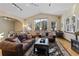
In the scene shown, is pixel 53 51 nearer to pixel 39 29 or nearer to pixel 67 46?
pixel 67 46

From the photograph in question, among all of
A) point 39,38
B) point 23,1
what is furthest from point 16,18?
point 39,38

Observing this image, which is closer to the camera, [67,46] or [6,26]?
[6,26]

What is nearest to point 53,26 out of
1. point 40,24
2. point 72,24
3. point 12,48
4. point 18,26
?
point 40,24

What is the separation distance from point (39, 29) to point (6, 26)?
0.80 m

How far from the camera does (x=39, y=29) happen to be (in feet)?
Answer: 9.33

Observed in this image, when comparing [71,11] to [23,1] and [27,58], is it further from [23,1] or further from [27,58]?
[27,58]

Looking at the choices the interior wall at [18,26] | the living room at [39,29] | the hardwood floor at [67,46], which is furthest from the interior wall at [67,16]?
the interior wall at [18,26]

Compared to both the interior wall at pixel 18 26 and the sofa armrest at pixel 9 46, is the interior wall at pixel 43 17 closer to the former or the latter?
the interior wall at pixel 18 26

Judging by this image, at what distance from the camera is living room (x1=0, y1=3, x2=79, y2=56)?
→ 2.59 m

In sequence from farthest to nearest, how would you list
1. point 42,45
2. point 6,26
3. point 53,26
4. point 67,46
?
point 42,45 < point 53,26 < point 67,46 < point 6,26

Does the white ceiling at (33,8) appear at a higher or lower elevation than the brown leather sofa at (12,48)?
higher

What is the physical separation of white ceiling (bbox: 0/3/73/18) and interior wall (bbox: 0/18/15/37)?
0.70ft

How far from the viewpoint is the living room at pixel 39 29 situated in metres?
2.59

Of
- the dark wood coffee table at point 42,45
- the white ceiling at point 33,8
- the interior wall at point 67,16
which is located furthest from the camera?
the dark wood coffee table at point 42,45
